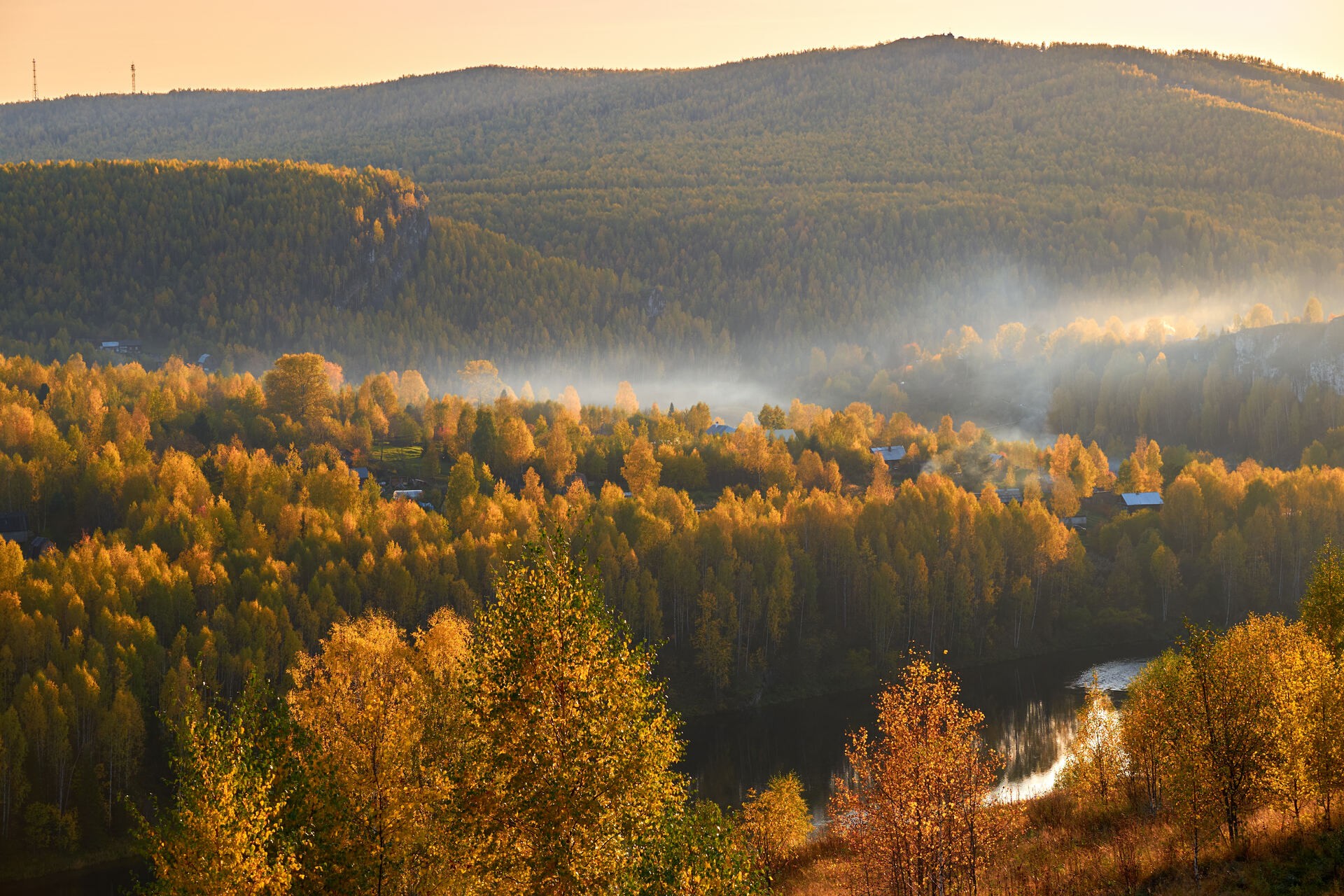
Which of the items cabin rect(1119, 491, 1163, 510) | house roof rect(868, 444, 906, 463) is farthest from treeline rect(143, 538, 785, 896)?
house roof rect(868, 444, 906, 463)

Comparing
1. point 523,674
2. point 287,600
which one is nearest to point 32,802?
point 287,600

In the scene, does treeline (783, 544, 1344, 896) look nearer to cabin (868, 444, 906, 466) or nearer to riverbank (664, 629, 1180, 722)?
riverbank (664, 629, 1180, 722)

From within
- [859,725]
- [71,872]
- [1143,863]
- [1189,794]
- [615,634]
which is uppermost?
[615,634]

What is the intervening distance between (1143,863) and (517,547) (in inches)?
2196

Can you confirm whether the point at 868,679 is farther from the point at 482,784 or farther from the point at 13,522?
the point at 482,784

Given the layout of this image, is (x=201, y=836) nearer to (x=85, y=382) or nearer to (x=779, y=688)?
(x=779, y=688)

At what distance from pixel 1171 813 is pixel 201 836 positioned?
112 feet

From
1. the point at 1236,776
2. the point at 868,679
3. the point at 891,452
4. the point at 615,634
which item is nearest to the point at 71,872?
the point at 615,634

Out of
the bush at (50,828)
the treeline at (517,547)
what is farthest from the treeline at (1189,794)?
the bush at (50,828)

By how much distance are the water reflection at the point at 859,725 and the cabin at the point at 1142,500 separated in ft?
115

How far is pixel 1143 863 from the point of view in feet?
140

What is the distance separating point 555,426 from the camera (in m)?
156

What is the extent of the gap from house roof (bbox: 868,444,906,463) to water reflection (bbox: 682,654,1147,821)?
56.9 metres

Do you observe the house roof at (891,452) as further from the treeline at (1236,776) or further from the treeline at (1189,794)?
the treeline at (1189,794)
